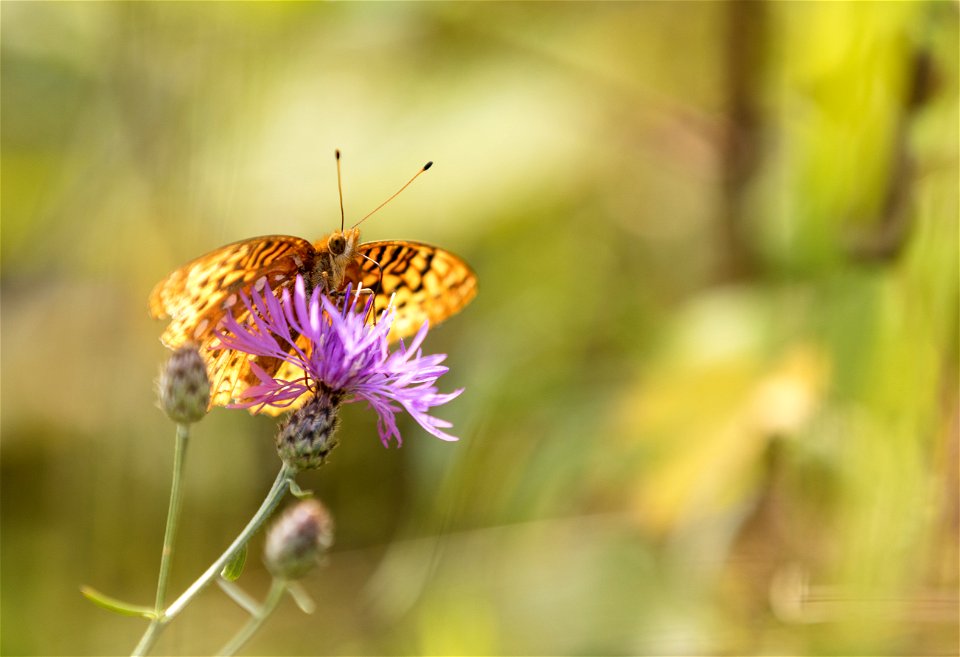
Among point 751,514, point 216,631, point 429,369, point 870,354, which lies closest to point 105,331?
point 216,631

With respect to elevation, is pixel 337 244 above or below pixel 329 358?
above

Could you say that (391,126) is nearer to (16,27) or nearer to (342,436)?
(342,436)

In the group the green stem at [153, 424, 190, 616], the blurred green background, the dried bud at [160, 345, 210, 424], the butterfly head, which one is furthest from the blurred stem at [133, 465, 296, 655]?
the blurred green background

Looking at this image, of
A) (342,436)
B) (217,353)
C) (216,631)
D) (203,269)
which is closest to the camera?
(203,269)

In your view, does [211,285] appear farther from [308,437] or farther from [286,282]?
[308,437]

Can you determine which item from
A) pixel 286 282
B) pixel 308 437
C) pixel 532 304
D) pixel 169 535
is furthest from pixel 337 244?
pixel 532 304

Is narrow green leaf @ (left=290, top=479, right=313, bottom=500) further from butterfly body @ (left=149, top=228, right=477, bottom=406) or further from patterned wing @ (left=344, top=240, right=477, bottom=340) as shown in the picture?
patterned wing @ (left=344, top=240, right=477, bottom=340)

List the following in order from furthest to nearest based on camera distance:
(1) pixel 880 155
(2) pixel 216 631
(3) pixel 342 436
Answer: (3) pixel 342 436
(2) pixel 216 631
(1) pixel 880 155
